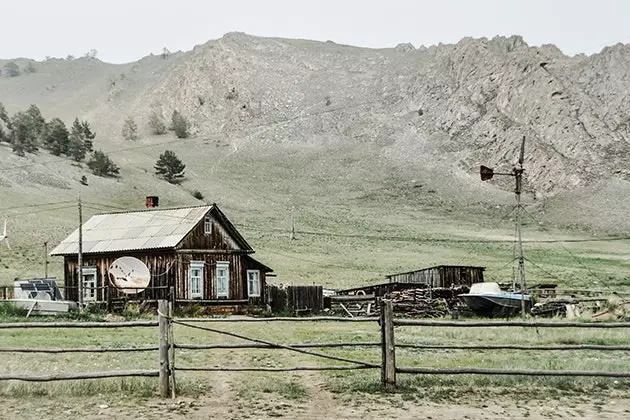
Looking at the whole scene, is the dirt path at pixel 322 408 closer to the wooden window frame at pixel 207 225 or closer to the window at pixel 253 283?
the wooden window frame at pixel 207 225

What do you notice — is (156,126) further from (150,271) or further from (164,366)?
(164,366)

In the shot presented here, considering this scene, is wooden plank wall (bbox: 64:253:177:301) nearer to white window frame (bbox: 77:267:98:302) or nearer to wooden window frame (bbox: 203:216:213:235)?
white window frame (bbox: 77:267:98:302)

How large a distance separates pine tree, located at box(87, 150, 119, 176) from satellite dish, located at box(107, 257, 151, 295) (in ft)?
215

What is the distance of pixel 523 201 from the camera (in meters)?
115

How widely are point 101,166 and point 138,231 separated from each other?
65.4 metres

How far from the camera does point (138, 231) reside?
1358 inches

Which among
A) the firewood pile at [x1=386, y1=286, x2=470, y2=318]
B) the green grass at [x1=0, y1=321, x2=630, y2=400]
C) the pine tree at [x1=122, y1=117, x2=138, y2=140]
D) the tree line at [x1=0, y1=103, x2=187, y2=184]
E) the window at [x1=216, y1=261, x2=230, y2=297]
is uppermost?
the pine tree at [x1=122, y1=117, x2=138, y2=140]

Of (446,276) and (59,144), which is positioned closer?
(446,276)

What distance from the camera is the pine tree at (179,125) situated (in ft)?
484

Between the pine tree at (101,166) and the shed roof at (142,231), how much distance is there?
61.5 meters

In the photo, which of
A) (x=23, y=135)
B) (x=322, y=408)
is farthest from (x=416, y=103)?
(x=322, y=408)

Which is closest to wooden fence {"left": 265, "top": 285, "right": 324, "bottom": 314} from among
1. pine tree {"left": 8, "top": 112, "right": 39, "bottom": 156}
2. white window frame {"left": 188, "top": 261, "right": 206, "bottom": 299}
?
white window frame {"left": 188, "top": 261, "right": 206, "bottom": 299}

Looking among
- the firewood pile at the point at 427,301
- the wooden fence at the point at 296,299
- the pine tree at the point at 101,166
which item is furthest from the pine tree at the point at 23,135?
the firewood pile at the point at 427,301

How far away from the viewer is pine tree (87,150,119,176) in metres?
96.2
